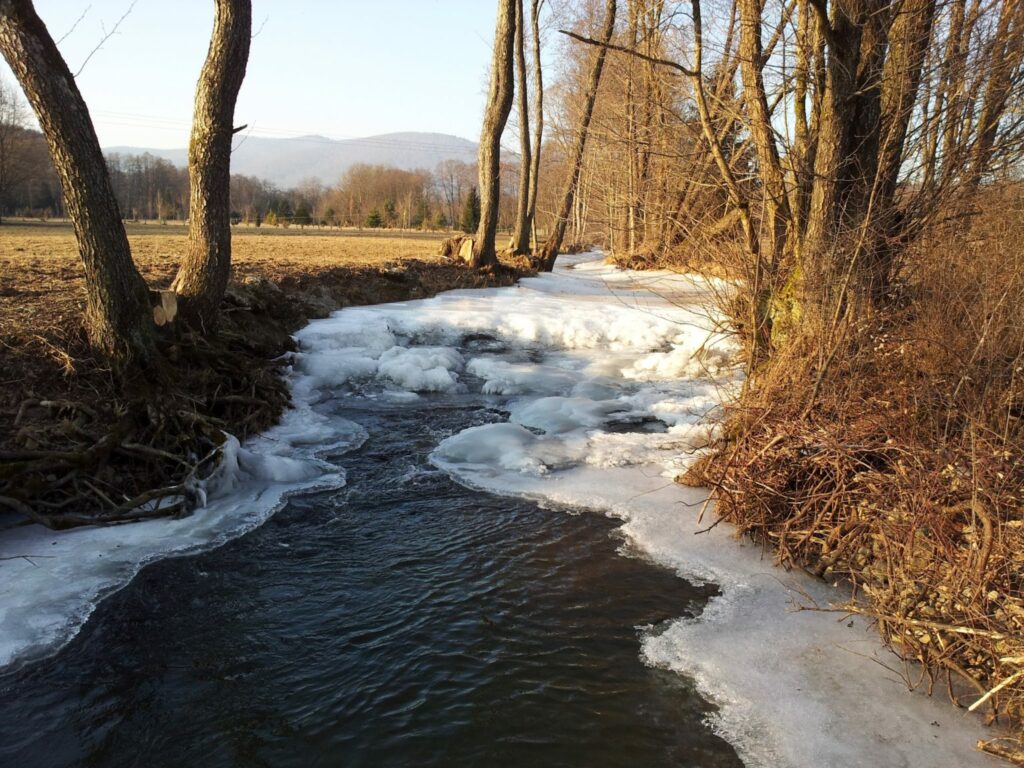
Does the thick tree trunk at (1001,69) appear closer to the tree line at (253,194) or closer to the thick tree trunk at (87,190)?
the thick tree trunk at (87,190)

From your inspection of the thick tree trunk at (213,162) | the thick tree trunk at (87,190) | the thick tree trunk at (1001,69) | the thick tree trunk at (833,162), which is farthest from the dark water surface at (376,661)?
the thick tree trunk at (1001,69)

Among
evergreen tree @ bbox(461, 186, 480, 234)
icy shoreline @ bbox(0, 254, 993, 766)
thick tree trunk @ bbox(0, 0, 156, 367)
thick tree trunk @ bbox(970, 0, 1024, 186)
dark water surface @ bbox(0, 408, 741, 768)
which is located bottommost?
dark water surface @ bbox(0, 408, 741, 768)

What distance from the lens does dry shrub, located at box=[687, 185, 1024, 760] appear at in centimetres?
400

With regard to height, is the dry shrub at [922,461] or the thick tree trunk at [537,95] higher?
the thick tree trunk at [537,95]

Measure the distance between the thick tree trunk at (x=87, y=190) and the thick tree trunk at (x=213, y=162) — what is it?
1136 millimetres

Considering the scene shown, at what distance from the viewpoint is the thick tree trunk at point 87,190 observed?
241 inches

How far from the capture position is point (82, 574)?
5.20 m

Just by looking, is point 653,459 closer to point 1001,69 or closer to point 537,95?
point 1001,69

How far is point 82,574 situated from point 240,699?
2125mm

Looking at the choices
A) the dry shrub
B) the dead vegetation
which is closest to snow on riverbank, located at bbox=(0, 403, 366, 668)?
the dead vegetation

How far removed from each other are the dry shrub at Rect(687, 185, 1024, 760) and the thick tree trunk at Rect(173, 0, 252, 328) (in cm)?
626

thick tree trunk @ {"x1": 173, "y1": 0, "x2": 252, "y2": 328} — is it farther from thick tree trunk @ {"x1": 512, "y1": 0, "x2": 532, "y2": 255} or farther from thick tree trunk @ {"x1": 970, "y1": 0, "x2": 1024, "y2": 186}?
thick tree trunk @ {"x1": 512, "y1": 0, "x2": 532, "y2": 255}

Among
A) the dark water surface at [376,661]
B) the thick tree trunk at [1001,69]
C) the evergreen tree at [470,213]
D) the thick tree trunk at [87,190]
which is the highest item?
the evergreen tree at [470,213]

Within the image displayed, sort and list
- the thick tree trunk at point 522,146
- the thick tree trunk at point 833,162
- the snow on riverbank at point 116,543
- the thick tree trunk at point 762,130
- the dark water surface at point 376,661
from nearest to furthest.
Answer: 1. the dark water surface at point 376,661
2. the snow on riverbank at point 116,543
3. the thick tree trunk at point 833,162
4. the thick tree trunk at point 762,130
5. the thick tree trunk at point 522,146
